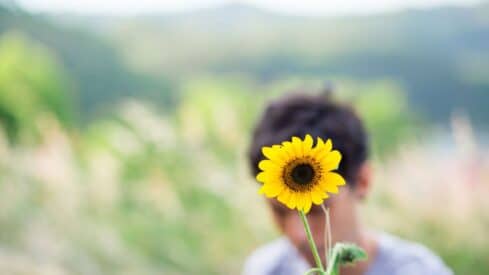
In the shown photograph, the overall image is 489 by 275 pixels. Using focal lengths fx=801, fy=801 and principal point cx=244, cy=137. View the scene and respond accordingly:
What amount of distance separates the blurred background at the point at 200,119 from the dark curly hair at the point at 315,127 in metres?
0.96

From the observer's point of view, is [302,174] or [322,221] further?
[322,221]

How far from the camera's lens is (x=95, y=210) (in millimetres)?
2072

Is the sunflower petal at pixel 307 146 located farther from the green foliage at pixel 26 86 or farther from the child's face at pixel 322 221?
the green foliage at pixel 26 86

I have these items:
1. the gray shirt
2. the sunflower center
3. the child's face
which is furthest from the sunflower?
the gray shirt

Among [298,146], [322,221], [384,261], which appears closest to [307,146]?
[298,146]

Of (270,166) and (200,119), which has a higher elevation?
(200,119)

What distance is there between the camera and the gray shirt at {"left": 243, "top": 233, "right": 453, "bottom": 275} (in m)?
1.09

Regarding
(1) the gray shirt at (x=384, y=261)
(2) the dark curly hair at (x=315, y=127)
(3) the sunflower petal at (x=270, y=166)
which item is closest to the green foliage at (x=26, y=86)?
(1) the gray shirt at (x=384, y=261)

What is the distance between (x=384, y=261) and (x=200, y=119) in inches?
41.3

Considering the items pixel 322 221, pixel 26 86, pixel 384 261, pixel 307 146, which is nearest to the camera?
pixel 307 146

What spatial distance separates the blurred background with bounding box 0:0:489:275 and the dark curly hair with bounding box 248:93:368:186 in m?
0.96

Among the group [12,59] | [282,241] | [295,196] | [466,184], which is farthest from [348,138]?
[12,59]

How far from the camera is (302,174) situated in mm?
519

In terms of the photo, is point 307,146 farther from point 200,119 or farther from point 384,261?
point 200,119
